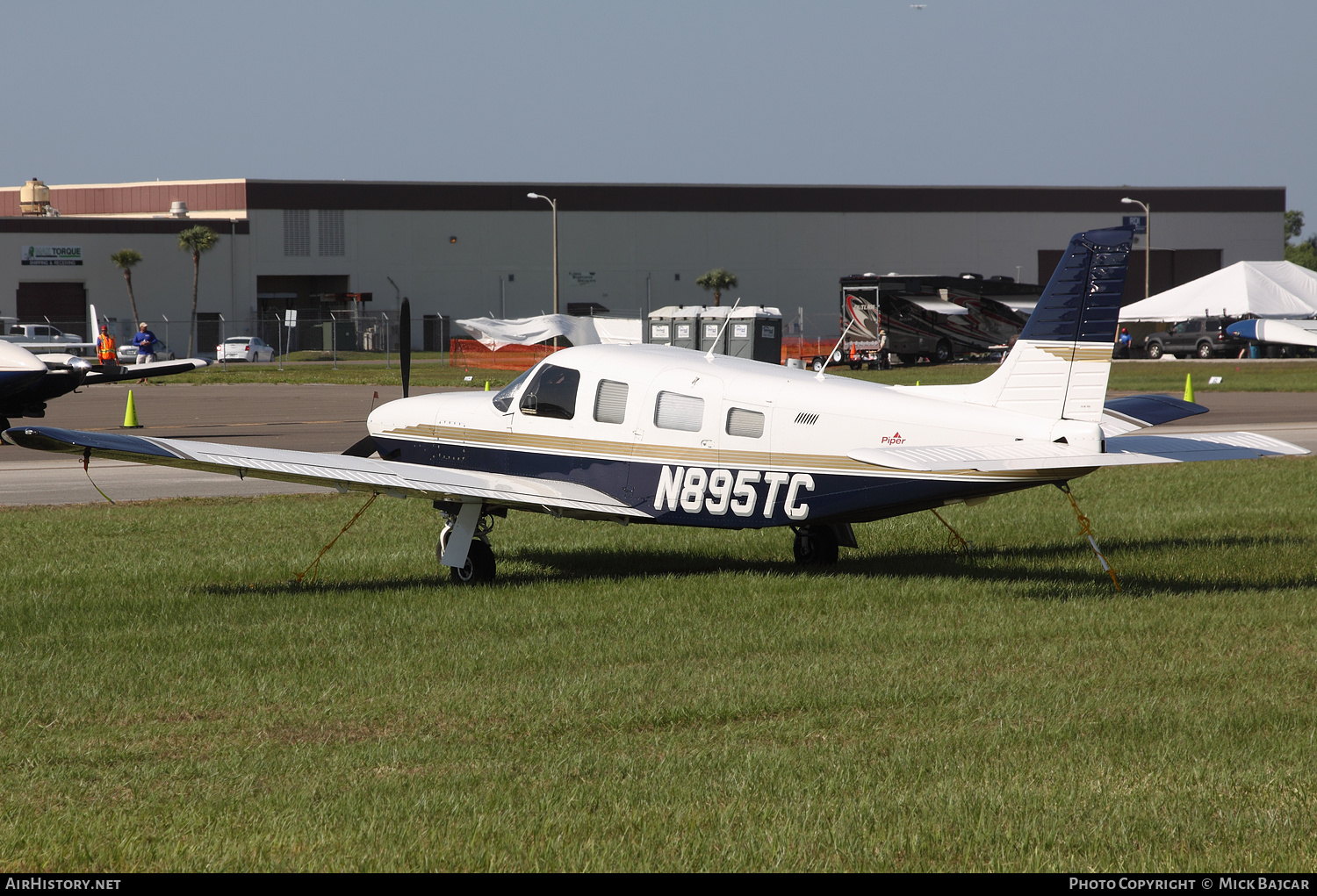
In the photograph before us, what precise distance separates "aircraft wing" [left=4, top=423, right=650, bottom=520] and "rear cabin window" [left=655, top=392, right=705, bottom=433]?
831mm

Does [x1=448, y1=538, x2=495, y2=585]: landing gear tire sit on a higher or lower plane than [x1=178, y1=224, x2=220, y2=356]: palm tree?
lower

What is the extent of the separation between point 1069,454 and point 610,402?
13.0 ft

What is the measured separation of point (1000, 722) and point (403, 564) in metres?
6.90

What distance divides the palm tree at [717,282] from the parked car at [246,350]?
3004 centimetres

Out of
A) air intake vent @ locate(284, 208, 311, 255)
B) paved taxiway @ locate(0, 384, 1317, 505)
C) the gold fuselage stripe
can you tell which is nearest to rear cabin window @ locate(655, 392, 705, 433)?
the gold fuselage stripe

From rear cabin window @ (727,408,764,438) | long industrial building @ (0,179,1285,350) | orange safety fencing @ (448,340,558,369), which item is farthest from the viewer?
long industrial building @ (0,179,1285,350)

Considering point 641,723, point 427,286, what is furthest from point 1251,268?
point 641,723

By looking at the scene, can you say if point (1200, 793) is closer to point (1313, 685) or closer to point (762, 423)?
point (1313, 685)

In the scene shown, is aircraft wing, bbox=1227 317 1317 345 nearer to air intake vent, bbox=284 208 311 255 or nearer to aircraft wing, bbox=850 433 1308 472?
aircraft wing, bbox=850 433 1308 472

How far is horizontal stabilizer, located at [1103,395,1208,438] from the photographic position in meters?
11.5

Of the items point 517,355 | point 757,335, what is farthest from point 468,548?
point 517,355

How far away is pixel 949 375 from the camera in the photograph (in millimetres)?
46469

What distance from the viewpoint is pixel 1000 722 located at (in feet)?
22.9

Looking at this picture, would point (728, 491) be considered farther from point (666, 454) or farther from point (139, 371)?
point (139, 371)
